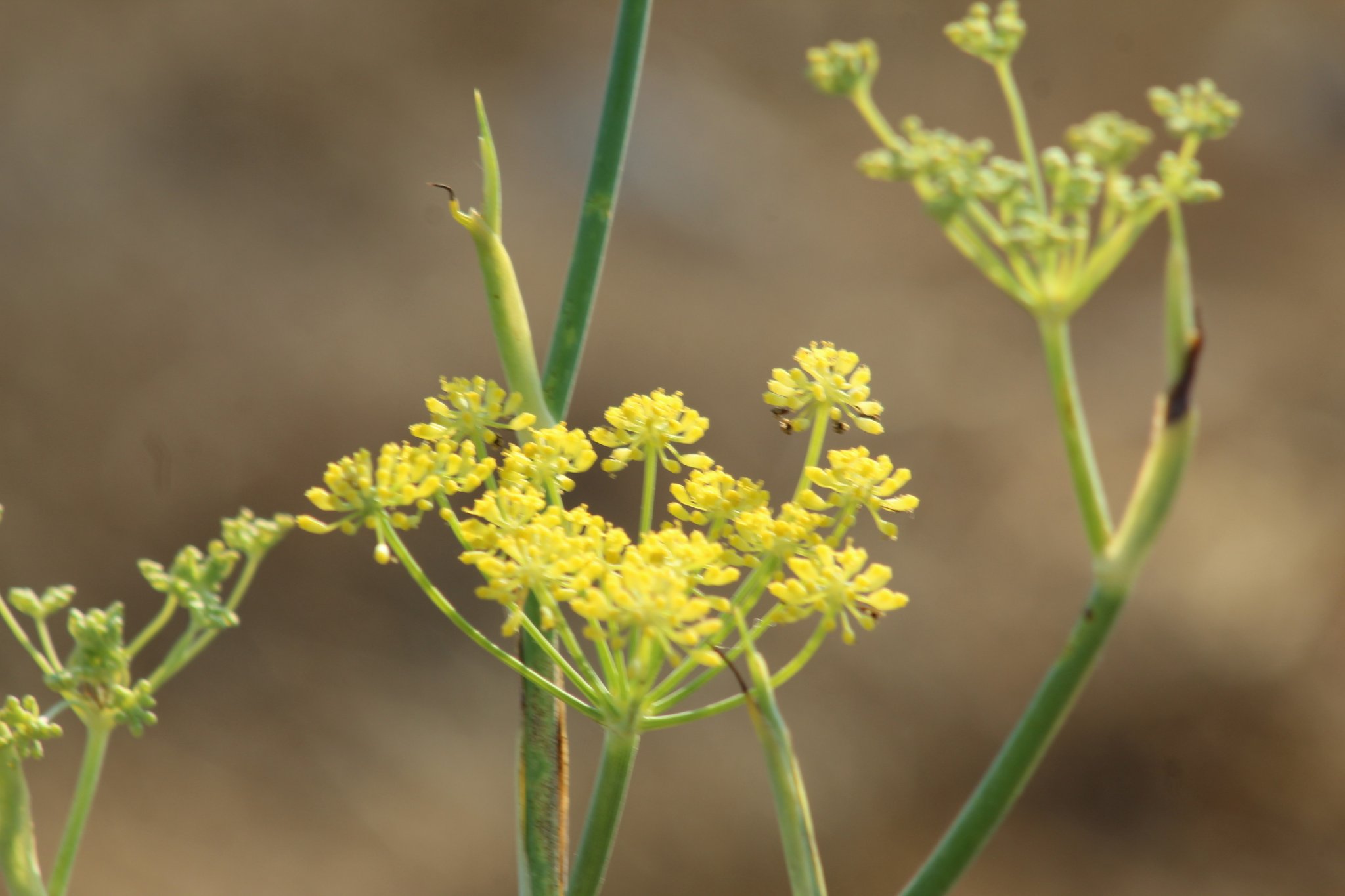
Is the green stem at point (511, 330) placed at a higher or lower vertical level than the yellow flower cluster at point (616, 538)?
higher

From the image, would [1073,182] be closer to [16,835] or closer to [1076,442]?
[1076,442]

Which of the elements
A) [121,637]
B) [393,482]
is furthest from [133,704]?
[393,482]

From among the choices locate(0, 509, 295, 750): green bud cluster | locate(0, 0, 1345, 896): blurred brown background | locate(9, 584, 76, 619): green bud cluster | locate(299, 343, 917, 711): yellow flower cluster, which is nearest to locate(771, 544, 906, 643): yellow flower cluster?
locate(299, 343, 917, 711): yellow flower cluster

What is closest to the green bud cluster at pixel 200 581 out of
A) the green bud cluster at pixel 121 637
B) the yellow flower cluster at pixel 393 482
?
the green bud cluster at pixel 121 637

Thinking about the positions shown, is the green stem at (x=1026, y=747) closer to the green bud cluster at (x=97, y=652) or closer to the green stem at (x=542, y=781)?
the green stem at (x=542, y=781)

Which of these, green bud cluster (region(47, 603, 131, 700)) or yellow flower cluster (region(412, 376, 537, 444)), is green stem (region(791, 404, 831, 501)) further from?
green bud cluster (region(47, 603, 131, 700))

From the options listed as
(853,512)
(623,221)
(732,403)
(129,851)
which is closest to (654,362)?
(732,403)
